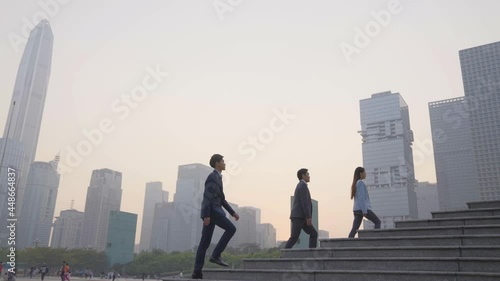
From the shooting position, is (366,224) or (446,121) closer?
(366,224)

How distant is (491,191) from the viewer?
131125 mm

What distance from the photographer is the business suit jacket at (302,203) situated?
799 centimetres

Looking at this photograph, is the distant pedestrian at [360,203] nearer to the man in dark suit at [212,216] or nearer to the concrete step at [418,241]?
the concrete step at [418,241]

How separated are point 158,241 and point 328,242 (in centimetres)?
18612

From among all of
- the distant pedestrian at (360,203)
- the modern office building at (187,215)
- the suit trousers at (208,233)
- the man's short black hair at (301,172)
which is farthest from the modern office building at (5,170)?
the modern office building at (187,215)

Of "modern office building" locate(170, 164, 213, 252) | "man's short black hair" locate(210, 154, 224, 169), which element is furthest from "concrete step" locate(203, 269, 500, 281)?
"modern office building" locate(170, 164, 213, 252)

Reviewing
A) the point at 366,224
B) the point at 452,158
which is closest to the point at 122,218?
the point at 366,224

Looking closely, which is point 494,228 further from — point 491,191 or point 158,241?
point 158,241

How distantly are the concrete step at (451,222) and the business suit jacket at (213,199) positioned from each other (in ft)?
11.9

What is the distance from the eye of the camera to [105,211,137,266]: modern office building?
3305 inches

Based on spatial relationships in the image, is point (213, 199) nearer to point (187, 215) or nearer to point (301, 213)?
point (301, 213)

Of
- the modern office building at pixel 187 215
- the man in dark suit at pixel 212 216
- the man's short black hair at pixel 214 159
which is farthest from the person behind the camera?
the modern office building at pixel 187 215

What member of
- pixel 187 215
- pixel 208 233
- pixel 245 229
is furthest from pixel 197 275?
pixel 245 229

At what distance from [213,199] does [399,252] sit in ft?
10.2
